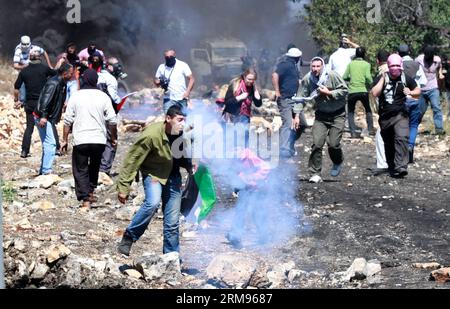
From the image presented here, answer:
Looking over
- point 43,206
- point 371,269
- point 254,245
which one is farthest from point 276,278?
point 43,206

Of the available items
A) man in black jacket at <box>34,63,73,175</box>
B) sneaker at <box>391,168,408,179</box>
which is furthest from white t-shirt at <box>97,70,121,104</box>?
sneaker at <box>391,168,408,179</box>

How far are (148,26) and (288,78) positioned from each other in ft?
65.9

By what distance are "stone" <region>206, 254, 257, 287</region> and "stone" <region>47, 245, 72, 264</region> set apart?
1.22 metres

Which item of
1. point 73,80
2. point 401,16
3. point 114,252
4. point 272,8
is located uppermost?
point 272,8

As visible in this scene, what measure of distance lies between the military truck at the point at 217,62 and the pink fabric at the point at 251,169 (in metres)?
19.9

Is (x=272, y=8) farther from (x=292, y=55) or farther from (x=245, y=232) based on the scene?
(x=245, y=232)

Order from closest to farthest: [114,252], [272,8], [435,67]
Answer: [114,252], [435,67], [272,8]

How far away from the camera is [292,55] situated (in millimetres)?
14312

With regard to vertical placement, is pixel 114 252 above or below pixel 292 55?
below

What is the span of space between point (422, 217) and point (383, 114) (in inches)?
93.5

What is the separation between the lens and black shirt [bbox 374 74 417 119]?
12.4 metres

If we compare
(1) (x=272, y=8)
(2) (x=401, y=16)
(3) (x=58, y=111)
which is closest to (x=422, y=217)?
(3) (x=58, y=111)

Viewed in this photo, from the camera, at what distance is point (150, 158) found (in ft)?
27.4

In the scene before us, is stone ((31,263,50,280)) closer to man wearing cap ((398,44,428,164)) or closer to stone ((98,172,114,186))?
stone ((98,172,114,186))
